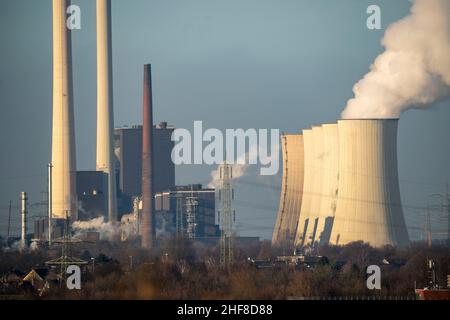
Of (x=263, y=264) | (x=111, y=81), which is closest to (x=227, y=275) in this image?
(x=263, y=264)

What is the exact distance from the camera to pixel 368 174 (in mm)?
34531

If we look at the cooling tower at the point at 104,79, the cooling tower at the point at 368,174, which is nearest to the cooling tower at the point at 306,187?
the cooling tower at the point at 368,174

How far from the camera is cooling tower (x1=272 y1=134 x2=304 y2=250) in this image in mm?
45750

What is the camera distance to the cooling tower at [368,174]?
34.3m

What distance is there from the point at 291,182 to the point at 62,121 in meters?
8.85

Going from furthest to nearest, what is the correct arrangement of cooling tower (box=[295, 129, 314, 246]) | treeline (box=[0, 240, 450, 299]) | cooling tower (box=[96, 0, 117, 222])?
cooling tower (box=[96, 0, 117, 222])
cooling tower (box=[295, 129, 314, 246])
treeline (box=[0, 240, 450, 299])

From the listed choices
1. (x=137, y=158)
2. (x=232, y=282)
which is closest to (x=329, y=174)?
(x=232, y=282)

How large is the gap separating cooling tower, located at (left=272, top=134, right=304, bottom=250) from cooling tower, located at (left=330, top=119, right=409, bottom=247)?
30.0 ft

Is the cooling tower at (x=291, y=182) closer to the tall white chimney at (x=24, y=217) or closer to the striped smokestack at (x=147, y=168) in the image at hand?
the striped smokestack at (x=147, y=168)

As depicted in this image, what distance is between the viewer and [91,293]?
22.2 metres

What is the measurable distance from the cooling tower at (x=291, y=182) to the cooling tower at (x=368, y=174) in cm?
913

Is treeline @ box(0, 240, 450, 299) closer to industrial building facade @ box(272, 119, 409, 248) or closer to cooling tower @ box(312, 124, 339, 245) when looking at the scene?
industrial building facade @ box(272, 119, 409, 248)

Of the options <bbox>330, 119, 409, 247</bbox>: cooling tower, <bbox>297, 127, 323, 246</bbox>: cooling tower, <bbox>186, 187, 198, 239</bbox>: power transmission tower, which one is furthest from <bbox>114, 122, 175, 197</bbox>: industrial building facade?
<bbox>330, 119, 409, 247</bbox>: cooling tower
